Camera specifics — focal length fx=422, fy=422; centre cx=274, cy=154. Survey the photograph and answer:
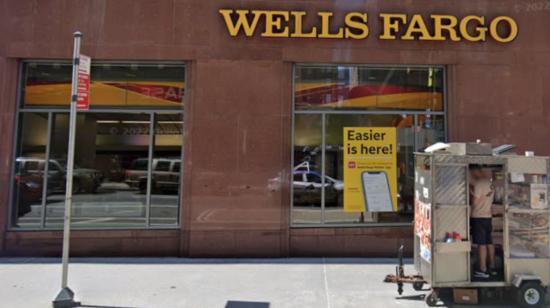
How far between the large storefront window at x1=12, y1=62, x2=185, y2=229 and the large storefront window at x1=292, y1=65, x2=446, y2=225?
2408 mm

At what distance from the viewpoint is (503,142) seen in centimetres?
812

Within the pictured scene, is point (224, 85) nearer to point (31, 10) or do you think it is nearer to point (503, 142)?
point (31, 10)

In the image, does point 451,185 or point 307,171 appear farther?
point 307,171

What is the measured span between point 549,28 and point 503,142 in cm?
245

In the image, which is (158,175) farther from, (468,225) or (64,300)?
(468,225)


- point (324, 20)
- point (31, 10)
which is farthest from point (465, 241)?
point (31, 10)

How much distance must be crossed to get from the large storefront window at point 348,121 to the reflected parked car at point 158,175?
229 cm

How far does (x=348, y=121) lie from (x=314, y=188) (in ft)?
4.84

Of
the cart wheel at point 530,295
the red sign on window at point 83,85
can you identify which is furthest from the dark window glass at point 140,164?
the cart wheel at point 530,295

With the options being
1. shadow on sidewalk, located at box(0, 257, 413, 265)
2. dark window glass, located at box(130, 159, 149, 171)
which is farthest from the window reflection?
dark window glass, located at box(130, 159, 149, 171)

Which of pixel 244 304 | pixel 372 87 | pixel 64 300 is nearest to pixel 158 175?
pixel 64 300

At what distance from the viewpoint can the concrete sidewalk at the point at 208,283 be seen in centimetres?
552

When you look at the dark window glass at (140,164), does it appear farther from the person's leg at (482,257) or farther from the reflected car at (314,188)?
the person's leg at (482,257)

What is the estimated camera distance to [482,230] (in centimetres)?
555
